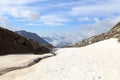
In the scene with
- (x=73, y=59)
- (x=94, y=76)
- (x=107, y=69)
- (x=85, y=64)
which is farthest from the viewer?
(x=73, y=59)

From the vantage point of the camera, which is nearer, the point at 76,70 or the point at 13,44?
the point at 76,70

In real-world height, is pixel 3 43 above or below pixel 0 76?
above

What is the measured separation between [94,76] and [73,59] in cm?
913

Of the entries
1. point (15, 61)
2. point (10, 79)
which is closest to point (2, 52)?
point (15, 61)

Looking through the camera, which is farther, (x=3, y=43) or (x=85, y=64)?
(x=3, y=43)

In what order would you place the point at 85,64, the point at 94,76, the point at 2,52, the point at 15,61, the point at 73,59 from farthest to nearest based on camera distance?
1. the point at 2,52
2. the point at 15,61
3. the point at 73,59
4. the point at 85,64
5. the point at 94,76

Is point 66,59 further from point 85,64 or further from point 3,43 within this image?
point 3,43

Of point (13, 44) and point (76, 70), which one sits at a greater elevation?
point (13, 44)

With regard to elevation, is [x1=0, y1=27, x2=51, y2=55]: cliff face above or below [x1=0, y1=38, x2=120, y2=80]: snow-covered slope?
above

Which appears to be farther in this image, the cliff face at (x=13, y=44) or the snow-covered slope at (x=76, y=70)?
the cliff face at (x=13, y=44)

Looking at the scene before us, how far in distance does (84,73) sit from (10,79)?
8104 millimetres

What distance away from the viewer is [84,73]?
33000 mm

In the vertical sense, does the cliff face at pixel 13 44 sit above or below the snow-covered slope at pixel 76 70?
above

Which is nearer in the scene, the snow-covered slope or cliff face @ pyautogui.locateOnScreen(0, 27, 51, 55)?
the snow-covered slope
